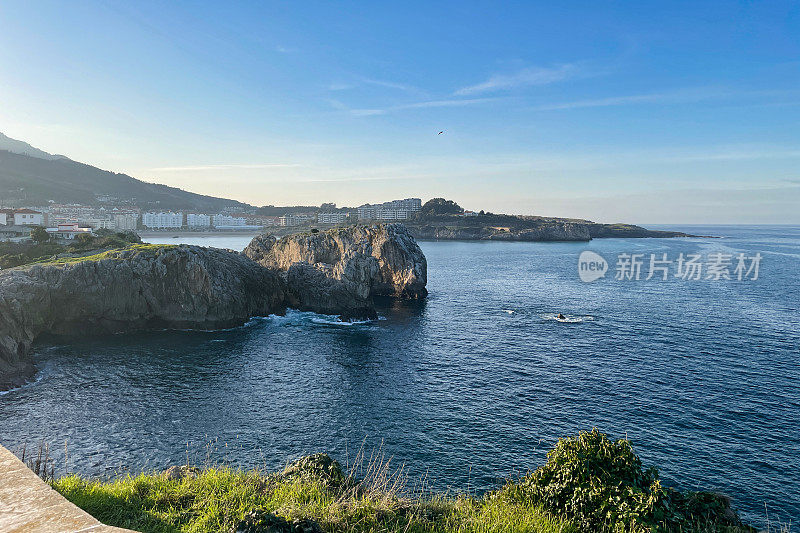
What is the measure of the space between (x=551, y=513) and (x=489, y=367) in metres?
34.5

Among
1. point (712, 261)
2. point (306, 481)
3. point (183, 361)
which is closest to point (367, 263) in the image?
point (183, 361)

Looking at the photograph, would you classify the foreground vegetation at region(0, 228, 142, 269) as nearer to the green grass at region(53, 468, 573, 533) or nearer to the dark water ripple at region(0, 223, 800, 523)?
the dark water ripple at region(0, 223, 800, 523)

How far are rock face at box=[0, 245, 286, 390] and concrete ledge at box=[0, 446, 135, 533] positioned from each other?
52145mm

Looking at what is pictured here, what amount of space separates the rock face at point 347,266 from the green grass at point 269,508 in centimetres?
5845

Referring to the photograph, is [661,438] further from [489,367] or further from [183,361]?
[183,361]

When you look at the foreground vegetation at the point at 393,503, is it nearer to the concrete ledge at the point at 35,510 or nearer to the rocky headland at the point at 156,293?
the concrete ledge at the point at 35,510

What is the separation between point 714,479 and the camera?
88.7ft

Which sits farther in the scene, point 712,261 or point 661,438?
point 712,261

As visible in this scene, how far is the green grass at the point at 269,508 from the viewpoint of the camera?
1043cm

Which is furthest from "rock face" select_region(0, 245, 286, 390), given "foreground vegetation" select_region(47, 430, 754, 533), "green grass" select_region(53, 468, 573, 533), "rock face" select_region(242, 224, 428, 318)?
"foreground vegetation" select_region(47, 430, 754, 533)

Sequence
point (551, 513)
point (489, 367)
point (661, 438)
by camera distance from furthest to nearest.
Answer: point (489, 367) < point (661, 438) < point (551, 513)

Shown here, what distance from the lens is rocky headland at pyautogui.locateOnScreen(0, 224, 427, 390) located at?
52031 millimetres

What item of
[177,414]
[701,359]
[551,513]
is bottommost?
[177,414]

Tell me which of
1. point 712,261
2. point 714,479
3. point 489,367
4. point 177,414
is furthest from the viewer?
point 712,261
